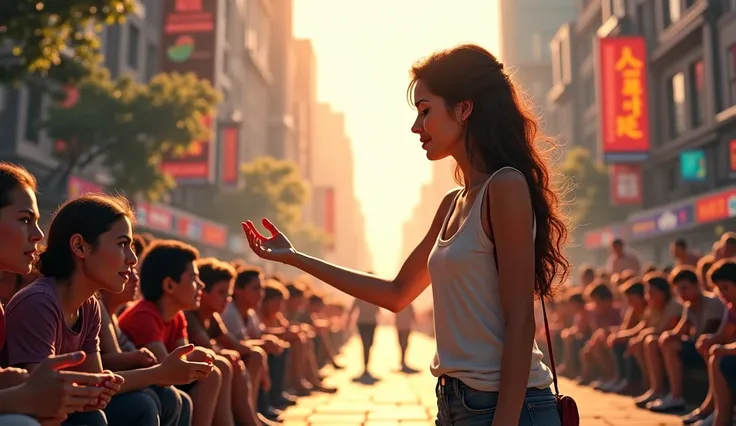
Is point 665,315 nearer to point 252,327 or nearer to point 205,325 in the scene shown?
point 252,327

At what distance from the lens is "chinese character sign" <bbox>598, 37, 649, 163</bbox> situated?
3622 cm

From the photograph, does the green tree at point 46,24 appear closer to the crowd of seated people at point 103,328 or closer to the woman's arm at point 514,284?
the crowd of seated people at point 103,328

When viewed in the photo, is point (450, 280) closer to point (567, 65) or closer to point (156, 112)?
point (156, 112)

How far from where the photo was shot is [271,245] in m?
2.70

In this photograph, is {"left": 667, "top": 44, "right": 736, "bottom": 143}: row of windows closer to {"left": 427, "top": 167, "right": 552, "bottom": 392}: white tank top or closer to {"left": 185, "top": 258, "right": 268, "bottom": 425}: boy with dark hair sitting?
{"left": 185, "top": 258, "right": 268, "bottom": 425}: boy with dark hair sitting

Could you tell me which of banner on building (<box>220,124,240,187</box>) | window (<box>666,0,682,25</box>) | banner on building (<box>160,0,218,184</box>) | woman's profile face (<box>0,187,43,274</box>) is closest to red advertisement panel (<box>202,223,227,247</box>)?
banner on building (<box>160,0,218,184</box>)

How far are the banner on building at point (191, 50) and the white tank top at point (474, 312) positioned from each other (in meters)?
36.0

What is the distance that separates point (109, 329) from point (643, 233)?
33.0 meters

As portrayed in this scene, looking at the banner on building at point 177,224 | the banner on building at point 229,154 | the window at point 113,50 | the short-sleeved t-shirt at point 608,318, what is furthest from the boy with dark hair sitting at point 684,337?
the banner on building at point 229,154

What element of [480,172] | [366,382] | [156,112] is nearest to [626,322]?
[366,382]

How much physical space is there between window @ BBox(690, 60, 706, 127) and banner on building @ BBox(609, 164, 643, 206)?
19.2 feet

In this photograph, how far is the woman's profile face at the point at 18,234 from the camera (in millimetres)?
2900

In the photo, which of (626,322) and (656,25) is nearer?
(626,322)

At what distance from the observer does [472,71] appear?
2.20 metres
